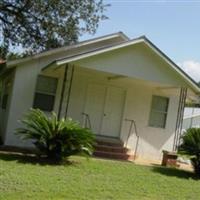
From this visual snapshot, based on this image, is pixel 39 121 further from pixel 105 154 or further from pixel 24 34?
pixel 24 34

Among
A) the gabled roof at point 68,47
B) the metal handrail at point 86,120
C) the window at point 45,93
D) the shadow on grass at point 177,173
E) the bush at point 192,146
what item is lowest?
the shadow on grass at point 177,173

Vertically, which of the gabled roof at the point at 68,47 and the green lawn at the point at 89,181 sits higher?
the gabled roof at the point at 68,47

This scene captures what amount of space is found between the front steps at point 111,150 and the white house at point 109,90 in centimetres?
86

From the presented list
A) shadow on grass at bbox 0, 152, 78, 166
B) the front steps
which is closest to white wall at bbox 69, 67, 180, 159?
the front steps

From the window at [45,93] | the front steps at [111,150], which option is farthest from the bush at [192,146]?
the window at [45,93]

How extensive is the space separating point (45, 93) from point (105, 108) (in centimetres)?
273

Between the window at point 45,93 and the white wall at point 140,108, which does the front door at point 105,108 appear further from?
the window at point 45,93

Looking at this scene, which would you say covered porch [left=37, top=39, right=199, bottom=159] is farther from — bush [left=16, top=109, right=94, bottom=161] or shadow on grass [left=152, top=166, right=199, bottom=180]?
shadow on grass [left=152, top=166, right=199, bottom=180]

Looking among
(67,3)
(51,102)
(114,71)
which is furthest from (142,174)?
(67,3)

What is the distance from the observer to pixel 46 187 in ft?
30.7

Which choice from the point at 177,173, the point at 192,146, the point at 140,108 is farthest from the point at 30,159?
the point at 140,108

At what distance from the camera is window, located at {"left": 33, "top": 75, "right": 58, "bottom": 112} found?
55.3ft

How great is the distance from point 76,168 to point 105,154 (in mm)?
4047

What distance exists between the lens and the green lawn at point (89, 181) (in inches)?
356
